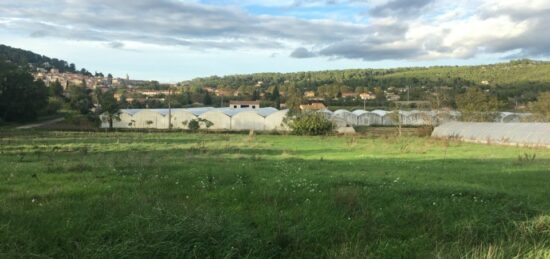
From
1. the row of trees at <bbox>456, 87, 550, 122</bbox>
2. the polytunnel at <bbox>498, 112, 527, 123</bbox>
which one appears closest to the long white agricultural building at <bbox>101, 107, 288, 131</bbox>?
the row of trees at <bbox>456, 87, 550, 122</bbox>

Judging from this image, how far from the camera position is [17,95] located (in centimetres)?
7606

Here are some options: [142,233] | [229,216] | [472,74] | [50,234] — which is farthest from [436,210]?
[472,74]

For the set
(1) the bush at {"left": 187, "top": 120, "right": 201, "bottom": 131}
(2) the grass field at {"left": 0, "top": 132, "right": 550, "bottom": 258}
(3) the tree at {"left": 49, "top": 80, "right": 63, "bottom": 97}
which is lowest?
(1) the bush at {"left": 187, "top": 120, "right": 201, "bottom": 131}

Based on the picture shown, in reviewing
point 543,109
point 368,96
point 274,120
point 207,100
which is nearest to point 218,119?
point 274,120

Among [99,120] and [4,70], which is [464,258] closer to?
[99,120]

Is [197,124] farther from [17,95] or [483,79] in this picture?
[483,79]

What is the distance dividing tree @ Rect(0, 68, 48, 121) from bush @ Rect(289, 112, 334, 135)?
43186 mm

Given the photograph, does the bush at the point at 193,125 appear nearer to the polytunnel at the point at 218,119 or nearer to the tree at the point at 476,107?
the polytunnel at the point at 218,119

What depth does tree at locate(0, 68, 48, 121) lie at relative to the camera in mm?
75188

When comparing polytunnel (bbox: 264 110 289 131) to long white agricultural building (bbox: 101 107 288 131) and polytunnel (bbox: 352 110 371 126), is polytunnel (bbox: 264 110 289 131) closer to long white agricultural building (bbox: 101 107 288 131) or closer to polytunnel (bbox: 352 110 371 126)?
long white agricultural building (bbox: 101 107 288 131)

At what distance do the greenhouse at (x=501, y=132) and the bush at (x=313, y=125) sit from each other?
13.0 metres

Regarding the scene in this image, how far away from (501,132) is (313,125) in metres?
22.9

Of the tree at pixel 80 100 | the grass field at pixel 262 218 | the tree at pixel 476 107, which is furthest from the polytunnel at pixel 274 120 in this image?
the grass field at pixel 262 218

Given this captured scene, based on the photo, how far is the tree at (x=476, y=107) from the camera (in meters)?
69.2
